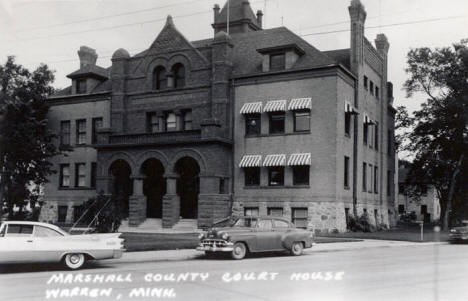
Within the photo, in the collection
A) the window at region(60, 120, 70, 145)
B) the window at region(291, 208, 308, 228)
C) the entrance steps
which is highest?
the window at region(60, 120, 70, 145)

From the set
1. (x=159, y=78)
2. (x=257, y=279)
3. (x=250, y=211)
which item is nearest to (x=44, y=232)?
(x=257, y=279)

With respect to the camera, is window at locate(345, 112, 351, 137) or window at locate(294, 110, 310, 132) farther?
window at locate(345, 112, 351, 137)

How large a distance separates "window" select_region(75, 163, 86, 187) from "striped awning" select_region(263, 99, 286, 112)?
15557mm

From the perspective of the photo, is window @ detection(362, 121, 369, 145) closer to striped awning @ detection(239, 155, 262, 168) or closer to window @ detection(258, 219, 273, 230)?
striped awning @ detection(239, 155, 262, 168)

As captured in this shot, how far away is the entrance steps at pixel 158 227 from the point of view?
3241 centimetres

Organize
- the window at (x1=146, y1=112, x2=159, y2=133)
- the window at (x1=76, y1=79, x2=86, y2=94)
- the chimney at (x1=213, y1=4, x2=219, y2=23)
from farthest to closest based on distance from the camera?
the chimney at (x1=213, y1=4, x2=219, y2=23) → the window at (x1=76, y1=79, x2=86, y2=94) → the window at (x1=146, y1=112, x2=159, y2=133)

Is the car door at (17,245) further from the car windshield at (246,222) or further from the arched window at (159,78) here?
the arched window at (159,78)

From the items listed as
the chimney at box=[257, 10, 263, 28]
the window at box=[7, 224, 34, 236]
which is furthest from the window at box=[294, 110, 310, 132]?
the window at box=[7, 224, 34, 236]

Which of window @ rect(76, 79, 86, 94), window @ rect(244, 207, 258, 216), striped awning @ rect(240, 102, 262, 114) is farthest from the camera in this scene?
window @ rect(76, 79, 86, 94)

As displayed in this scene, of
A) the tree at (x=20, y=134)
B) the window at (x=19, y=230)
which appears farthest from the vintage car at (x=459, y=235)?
the tree at (x=20, y=134)

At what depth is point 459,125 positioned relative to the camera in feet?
136

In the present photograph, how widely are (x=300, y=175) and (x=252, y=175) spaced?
10.6ft

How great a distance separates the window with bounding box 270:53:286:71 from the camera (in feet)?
112

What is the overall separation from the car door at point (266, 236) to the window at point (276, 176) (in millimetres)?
14441
